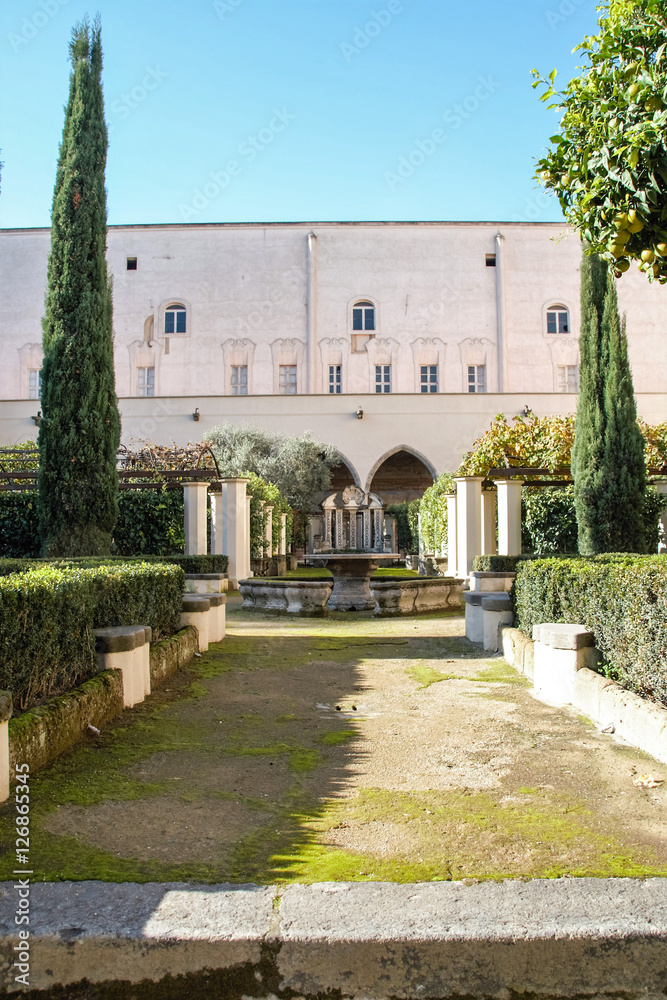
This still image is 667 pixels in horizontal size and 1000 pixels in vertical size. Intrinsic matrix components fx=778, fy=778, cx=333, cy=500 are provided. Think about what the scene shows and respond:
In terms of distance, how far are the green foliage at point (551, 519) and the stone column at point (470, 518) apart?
117cm

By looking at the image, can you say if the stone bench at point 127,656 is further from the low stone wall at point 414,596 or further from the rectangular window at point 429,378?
the rectangular window at point 429,378

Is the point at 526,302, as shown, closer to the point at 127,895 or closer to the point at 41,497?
the point at 41,497

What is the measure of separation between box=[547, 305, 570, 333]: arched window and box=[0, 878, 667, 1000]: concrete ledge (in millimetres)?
34456

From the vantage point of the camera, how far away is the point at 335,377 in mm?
34375

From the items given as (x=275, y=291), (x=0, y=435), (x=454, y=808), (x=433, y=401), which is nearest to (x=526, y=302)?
(x=433, y=401)

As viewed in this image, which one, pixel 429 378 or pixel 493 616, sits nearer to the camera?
pixel 493 616

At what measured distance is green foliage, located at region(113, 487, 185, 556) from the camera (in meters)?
13.3

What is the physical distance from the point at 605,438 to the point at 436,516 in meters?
8.41

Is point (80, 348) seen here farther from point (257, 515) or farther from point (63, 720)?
point (63, 720)

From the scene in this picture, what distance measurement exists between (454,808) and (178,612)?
4115mm

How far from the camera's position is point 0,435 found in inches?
1150

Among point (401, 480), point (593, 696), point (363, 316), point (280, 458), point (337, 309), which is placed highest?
point (337, 309)

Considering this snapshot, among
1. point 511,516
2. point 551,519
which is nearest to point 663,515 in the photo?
point 551,519

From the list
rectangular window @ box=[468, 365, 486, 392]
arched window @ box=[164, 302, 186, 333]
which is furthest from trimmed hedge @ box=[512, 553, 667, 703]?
arched window @ box=[164, 302, 186, 333]
